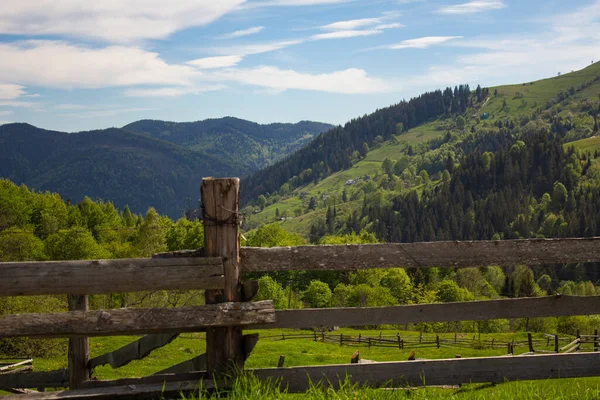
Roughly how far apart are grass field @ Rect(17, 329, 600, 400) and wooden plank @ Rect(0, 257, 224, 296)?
1.40 metres

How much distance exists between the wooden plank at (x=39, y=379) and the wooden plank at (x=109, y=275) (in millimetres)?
4010

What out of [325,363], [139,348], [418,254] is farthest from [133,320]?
[325,363]

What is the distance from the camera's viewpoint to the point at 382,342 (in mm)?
59375

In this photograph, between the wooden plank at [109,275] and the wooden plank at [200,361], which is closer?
the wooden plank at [109,275]

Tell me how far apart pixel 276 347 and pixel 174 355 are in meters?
8.05

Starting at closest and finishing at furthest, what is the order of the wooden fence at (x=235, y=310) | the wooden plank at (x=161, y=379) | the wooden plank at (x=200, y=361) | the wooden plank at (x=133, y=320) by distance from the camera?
the wooden plank at (x=133, y=320)
the wooden fence at (x=235, y=310)
the wooden plank at (x=161, y=379)
the wooden plank at (x=200, y=361)

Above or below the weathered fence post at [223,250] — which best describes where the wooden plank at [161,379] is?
below

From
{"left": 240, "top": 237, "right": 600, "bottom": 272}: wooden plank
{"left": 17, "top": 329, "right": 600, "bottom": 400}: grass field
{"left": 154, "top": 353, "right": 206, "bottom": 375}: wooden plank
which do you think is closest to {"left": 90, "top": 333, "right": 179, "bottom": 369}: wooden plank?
{"left": 154, "top": 353, "right": 206, "bottom": 375}: wooden plank

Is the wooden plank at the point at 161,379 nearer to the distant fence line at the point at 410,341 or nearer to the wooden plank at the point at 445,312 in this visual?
→ the wooden plank at the point at 445,312

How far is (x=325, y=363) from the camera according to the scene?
36.3m

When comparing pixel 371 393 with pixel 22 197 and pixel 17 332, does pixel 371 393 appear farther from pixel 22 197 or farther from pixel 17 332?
pixel 22 197

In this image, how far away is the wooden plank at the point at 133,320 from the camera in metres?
6.36

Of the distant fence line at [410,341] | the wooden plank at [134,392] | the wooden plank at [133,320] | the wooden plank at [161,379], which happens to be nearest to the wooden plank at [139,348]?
the wooden plank at [161,379]

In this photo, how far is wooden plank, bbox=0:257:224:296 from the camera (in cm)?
653
